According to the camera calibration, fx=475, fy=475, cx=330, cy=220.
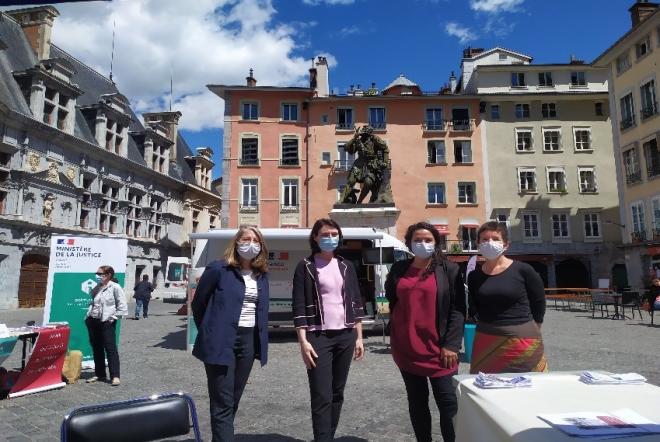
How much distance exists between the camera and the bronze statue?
14.7m

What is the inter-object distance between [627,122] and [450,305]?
1242 inches

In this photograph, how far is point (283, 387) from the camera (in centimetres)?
684

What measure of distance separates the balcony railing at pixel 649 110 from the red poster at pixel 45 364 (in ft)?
99.9

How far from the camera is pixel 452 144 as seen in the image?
1463 inches

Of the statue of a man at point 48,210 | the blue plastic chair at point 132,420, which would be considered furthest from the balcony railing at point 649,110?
the statue of a man at point 48,210

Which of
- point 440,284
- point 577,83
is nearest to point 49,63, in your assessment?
point 440,284

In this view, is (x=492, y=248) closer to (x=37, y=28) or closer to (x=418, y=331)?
(x=418, y=331)

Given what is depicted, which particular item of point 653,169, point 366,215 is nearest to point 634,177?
point 653,169

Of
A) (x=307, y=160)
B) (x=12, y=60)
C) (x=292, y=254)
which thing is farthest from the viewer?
(x=307, y=160)

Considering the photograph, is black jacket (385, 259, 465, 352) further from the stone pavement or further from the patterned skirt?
the stone pavement

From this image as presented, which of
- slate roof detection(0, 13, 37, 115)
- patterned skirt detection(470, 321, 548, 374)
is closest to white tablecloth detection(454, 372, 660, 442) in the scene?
patterned skirt detection(470, 321, 548, 374)

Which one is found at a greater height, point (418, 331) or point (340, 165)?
point (340, 165)

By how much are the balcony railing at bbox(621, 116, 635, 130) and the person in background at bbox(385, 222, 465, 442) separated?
102 feet

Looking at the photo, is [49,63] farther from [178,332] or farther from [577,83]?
[577,83]
